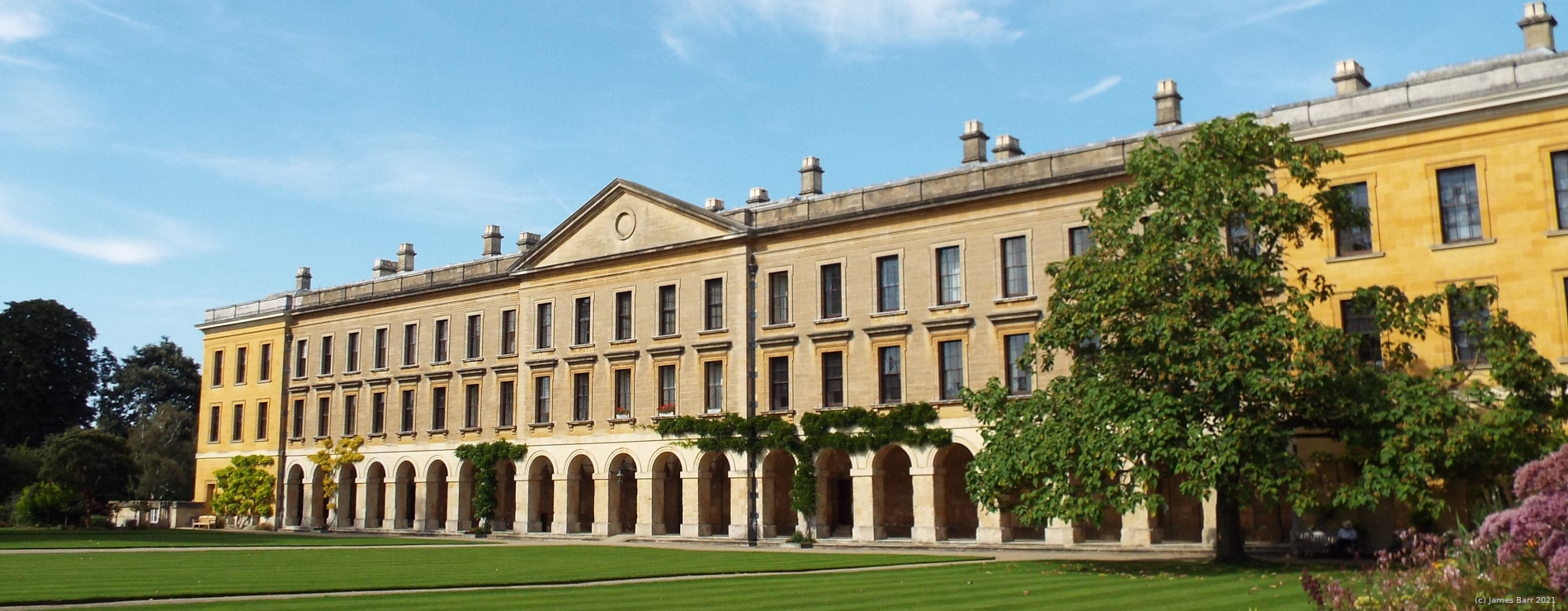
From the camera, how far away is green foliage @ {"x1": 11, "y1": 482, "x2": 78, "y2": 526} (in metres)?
54.1

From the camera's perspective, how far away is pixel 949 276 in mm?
36156

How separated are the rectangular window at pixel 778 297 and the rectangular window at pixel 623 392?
591cm

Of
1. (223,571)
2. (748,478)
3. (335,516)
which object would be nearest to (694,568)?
(223,571)

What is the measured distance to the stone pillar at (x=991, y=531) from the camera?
33.9m

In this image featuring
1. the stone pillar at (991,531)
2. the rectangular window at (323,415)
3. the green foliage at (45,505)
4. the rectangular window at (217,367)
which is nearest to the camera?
the stone pillar at (991,531)

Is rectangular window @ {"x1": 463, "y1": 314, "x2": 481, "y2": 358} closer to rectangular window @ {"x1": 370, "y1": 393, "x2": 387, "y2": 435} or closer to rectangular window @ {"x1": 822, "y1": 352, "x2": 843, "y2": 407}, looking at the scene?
rectangular window @ {"x1": 370, "y1": 393, "x2": 387, "y2": 435}

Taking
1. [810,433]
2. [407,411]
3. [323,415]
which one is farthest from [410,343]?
[810,433]

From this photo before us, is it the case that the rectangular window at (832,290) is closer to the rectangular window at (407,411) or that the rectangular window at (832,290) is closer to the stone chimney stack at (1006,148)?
the stone chimney stack at (1006,148)

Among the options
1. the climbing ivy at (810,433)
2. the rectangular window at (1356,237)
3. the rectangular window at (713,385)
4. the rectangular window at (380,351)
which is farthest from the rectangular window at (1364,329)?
the rectangular window at (380,351)

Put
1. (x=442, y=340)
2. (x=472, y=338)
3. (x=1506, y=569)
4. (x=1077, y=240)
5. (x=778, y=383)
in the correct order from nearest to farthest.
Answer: (x=1506, y=569), (x=1077, y=240), (x=778, y=383), (x=472, y=338), (x=442, y=340)

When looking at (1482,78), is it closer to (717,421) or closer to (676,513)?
(717,421)

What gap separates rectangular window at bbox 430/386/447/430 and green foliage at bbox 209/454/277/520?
10.3m

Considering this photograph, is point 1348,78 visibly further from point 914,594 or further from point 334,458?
point 334,458

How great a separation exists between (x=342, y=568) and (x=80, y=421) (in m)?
56.0
